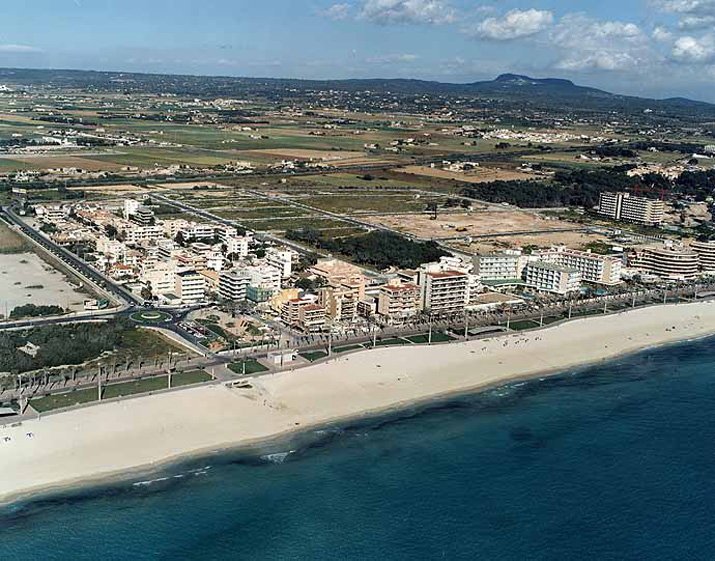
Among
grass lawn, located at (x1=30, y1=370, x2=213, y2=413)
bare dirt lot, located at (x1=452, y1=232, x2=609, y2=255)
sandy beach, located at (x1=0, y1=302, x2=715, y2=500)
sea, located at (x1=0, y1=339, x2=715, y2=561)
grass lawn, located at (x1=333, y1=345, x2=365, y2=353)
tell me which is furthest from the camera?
bare dirt lot, located at (x1=452, y1=232, x2=609, y2=255)

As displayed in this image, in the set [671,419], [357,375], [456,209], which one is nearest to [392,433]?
[357,375]

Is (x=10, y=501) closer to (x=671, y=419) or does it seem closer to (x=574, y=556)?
(x=574, y=556)

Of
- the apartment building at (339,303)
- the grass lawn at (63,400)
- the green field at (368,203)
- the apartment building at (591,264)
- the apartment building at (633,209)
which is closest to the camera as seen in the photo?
the grass lawn at (63,400)

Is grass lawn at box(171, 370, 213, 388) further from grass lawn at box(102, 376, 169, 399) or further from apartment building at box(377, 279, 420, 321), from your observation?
apartment building at box(377, 279, 420, 321)

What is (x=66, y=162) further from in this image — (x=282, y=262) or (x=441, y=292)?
(x=441, y=292)

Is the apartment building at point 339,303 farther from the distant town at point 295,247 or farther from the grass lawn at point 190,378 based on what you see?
the grass lawn at point 190,378

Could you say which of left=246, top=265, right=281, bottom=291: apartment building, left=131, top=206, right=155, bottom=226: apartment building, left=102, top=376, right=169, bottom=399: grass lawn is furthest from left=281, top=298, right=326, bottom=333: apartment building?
left=131, top=206, right=155, bottom=226: apartment building

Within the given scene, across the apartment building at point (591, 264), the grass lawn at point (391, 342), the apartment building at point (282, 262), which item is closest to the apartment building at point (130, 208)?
the apartment building at point (282, 262)
